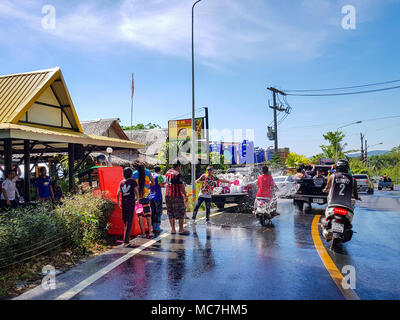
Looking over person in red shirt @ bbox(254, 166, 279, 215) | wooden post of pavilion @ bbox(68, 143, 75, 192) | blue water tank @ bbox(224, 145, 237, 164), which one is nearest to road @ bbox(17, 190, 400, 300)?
person in red shirt @ bbox(254, 166, 279, 215)

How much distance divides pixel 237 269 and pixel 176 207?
11.8 ft

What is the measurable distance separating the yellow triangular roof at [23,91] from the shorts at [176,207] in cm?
541

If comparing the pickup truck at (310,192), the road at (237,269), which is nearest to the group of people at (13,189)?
the road at (237,269)

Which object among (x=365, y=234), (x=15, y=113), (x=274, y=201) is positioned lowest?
(x=365, y=234)

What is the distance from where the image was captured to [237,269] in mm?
5309

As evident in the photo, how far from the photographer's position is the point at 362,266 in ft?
18.0

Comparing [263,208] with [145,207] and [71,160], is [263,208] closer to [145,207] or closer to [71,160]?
[145,207]

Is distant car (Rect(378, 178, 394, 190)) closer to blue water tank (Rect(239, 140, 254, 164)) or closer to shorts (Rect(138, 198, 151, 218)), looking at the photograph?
blue water tank (Rect(239, 140, 254, 164))

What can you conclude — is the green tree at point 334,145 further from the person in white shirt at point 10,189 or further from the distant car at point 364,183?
the person in white shirt at point 10,189

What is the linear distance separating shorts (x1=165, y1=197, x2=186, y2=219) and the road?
1.93 ft

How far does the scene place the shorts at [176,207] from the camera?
28.3 feet
